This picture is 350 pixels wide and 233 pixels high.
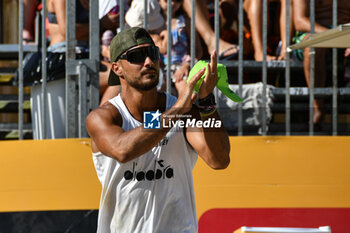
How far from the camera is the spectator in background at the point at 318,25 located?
13.7 feet

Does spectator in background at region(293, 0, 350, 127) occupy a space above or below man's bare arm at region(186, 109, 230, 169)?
above

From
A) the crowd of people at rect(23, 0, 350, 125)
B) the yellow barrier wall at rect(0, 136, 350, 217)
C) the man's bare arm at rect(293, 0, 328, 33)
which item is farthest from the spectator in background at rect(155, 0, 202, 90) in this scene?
the man's bare arm at rect(293, 0, 328, 33)

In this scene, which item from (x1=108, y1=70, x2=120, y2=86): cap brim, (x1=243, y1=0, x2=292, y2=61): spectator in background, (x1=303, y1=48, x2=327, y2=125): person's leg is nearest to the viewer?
(x1=108, y1=70, x2=120, y2=86): cap brim

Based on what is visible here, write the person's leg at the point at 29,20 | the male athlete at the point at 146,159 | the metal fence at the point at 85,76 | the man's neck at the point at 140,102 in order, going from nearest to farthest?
the male athlete at the point at 146,159 → the man's neck at the point at 140,102 → the metal fence at the point at 85,76 → the person's leg at the point at 29,20

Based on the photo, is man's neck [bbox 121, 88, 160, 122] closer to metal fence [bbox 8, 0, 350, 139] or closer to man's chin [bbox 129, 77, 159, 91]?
man's chin [bbox 129, 77, 159, 91]

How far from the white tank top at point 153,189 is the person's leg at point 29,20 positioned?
8.98 feet

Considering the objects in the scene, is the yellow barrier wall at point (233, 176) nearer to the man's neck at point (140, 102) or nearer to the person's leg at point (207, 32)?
the person's leg at point (207, 32)

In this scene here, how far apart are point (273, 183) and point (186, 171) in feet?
4.01

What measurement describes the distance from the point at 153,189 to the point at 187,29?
7.03 feet

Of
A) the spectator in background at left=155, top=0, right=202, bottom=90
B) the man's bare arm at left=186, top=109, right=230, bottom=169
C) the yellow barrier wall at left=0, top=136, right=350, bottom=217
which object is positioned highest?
the spectator in background at left=155, top=0, right=202, bottom=90

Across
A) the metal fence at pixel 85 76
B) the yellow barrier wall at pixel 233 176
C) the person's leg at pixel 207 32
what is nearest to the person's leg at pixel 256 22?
the person's leg at pixel 207 32

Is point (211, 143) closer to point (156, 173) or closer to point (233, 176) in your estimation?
point (156, 173)

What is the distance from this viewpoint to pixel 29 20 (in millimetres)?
5188

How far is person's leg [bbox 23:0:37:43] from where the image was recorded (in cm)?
513
